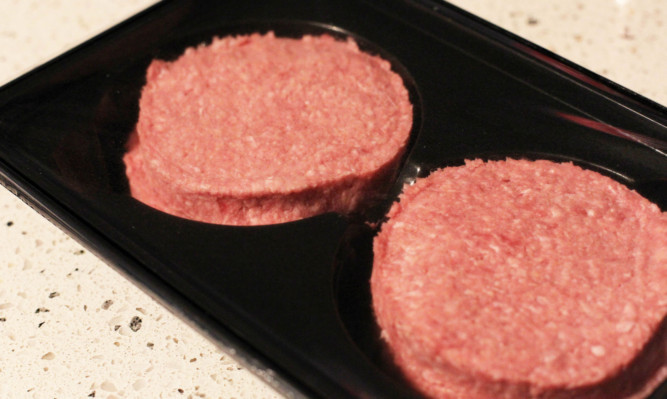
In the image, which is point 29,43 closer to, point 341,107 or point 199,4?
point 199,4

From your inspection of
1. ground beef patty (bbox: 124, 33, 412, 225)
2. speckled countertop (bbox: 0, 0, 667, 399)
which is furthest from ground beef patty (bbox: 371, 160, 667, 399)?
speckled countertop (bbox: 0, 0, 667, 399)

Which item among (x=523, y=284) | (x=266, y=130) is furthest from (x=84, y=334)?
(x=523, y=284)

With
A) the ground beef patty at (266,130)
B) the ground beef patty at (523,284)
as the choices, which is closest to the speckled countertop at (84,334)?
the ground beef patty at (266,130)

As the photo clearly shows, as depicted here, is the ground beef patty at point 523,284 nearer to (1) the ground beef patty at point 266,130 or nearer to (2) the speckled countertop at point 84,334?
(1) the ground beef patty at point 266,130

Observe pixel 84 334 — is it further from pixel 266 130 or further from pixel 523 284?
pixel 523 284

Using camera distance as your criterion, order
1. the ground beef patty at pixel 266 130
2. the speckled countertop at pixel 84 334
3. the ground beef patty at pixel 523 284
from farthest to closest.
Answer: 1. the ground beef patty at pixel 266 130
2. the speckled countertop at pixel 84 334
3. the ground beef patty at pixel 523 284

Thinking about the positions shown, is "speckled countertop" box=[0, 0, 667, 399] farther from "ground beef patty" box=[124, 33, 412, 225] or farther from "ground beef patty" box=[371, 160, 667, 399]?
"ground beef patty" box=[371, 160, 667, 399]
